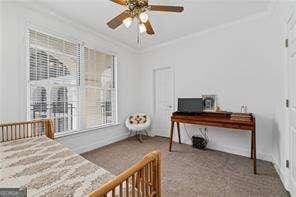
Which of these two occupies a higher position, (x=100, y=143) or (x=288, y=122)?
(x=288, y=122)

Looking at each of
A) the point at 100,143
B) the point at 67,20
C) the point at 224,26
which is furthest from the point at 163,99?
the point at 67,20

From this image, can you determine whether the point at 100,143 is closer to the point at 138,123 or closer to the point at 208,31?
the point at 138,123

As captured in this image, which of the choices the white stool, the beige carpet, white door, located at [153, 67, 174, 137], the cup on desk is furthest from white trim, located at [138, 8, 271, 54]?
the beige carpet

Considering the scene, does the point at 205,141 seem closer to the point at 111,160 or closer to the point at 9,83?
the point at 111,160

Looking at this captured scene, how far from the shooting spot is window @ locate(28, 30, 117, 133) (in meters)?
3.00

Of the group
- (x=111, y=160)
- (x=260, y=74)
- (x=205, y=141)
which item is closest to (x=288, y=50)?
(x=260, y=74)

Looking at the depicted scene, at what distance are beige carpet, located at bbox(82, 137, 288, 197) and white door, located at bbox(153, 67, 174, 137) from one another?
898 millimetres

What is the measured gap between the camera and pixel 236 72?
3.45m

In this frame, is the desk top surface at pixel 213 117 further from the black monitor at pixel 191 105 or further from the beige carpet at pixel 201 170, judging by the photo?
the beige carpet at pixel 201 170

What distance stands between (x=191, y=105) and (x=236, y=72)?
1.12 m

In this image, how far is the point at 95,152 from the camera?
3643 millimetres

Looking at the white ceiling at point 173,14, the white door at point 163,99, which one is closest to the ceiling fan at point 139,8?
the white ceiling at point 173,14

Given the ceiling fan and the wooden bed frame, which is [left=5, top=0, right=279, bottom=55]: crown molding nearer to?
the ceiling fan

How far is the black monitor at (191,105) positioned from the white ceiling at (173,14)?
5.18 feet
